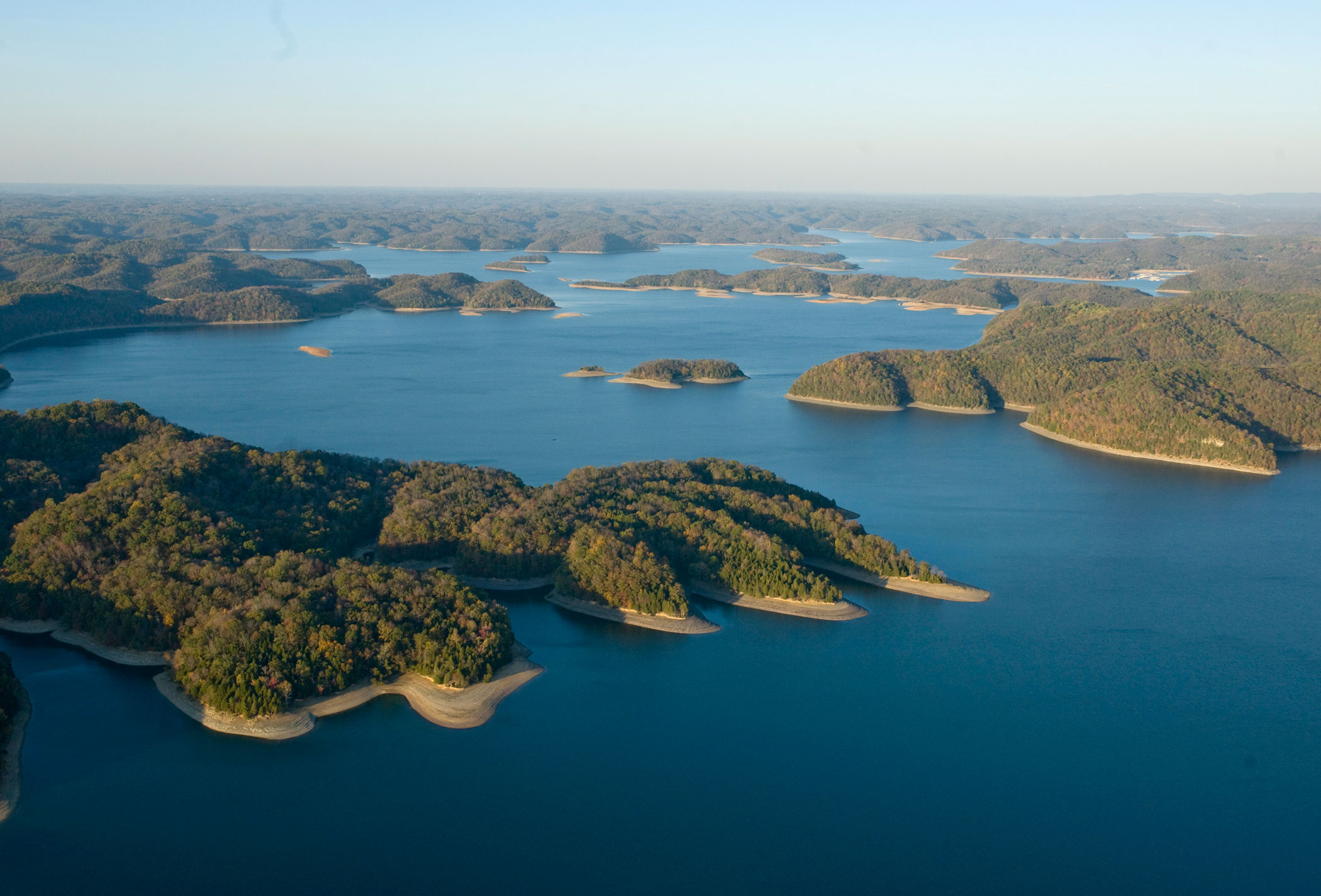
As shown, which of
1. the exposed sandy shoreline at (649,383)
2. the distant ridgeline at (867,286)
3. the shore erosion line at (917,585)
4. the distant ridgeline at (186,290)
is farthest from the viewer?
the distant ridgeline at (867,286)

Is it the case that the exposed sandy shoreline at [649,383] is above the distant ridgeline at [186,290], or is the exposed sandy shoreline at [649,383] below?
below

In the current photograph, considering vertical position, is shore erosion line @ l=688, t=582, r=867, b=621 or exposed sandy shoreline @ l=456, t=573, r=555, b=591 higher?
shore erosion line @ l=688, t=582, r=867, b=621

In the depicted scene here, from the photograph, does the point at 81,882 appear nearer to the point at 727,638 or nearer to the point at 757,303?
the point at 727,638

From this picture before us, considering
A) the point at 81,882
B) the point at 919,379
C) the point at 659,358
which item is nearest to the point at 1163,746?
the point at 81,882

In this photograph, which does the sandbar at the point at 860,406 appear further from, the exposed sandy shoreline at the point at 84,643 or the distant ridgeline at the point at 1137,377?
the exposed sandy shoreline at the point at 84,643

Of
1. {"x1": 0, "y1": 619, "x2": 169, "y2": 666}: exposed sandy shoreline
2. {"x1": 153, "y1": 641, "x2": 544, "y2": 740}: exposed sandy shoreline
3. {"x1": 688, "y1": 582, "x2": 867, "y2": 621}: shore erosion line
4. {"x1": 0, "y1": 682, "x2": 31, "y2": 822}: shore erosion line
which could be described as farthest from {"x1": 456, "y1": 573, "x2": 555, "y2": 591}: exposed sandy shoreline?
{"x1": 0, "y1": 682, "x2": 31, "y2": 822}: shore erosion line

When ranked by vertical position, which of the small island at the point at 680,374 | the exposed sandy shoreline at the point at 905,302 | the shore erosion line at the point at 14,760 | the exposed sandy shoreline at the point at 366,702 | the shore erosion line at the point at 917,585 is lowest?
the shore erosion line at the point at 14,760

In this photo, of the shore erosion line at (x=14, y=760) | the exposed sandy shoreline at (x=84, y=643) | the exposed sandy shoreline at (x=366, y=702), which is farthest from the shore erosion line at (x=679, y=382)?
the shore erosion line at (x=14, y=760)

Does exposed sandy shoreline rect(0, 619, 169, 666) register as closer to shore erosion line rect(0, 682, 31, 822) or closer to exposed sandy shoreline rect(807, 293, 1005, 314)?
shore erosion line rect(0, 682, 31, 822)

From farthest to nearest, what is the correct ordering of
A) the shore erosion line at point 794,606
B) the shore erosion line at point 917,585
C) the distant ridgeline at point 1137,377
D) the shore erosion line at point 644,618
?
the distant ridgeline at point 1137,377 < the shore erosion line at point 917,585 < the shore erosion line at point 794,606 < the shore erosion line at point 644,618
